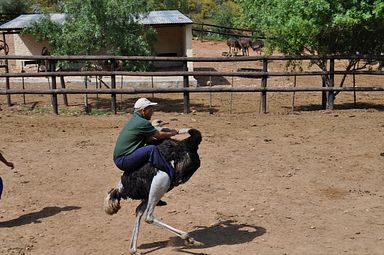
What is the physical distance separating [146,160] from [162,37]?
19340 mm

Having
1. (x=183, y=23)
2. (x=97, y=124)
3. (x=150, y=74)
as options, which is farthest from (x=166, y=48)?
(x=97, y=124)

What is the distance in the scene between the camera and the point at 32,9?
38.9 m

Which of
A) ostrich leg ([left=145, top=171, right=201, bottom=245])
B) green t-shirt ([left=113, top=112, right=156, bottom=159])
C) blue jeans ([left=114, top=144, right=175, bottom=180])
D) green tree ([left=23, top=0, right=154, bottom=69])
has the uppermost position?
green tree ([left=23, top=0, right=154, bottom=69])

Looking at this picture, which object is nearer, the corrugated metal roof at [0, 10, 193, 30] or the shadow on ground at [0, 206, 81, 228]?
the shadow on ground at [0, 206, 81, 228]

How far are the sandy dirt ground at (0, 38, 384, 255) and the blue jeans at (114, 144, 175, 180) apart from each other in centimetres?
85

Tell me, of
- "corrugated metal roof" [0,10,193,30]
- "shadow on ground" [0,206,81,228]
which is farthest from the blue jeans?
"corrugated metal roof" [0,10,193,30]

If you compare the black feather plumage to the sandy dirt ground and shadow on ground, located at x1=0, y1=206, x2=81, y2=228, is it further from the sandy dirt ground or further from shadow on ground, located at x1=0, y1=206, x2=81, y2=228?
shadow on ground, located at x1=0, y1=206, x2=81, y2=228

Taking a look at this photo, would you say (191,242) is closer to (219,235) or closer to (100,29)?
(219,235)

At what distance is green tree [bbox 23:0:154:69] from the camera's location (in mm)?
15039

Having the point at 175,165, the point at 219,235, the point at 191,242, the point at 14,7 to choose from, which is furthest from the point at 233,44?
the point at 191,242

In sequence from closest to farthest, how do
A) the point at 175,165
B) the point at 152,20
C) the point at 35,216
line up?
the point at 175,165, the point at 35,216, the point at 152,20

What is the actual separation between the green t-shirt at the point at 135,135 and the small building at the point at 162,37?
53.5 ft

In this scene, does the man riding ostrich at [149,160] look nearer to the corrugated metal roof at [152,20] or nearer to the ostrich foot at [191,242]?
the ostrich foot at [191,242]

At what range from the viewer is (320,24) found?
44.0ft
